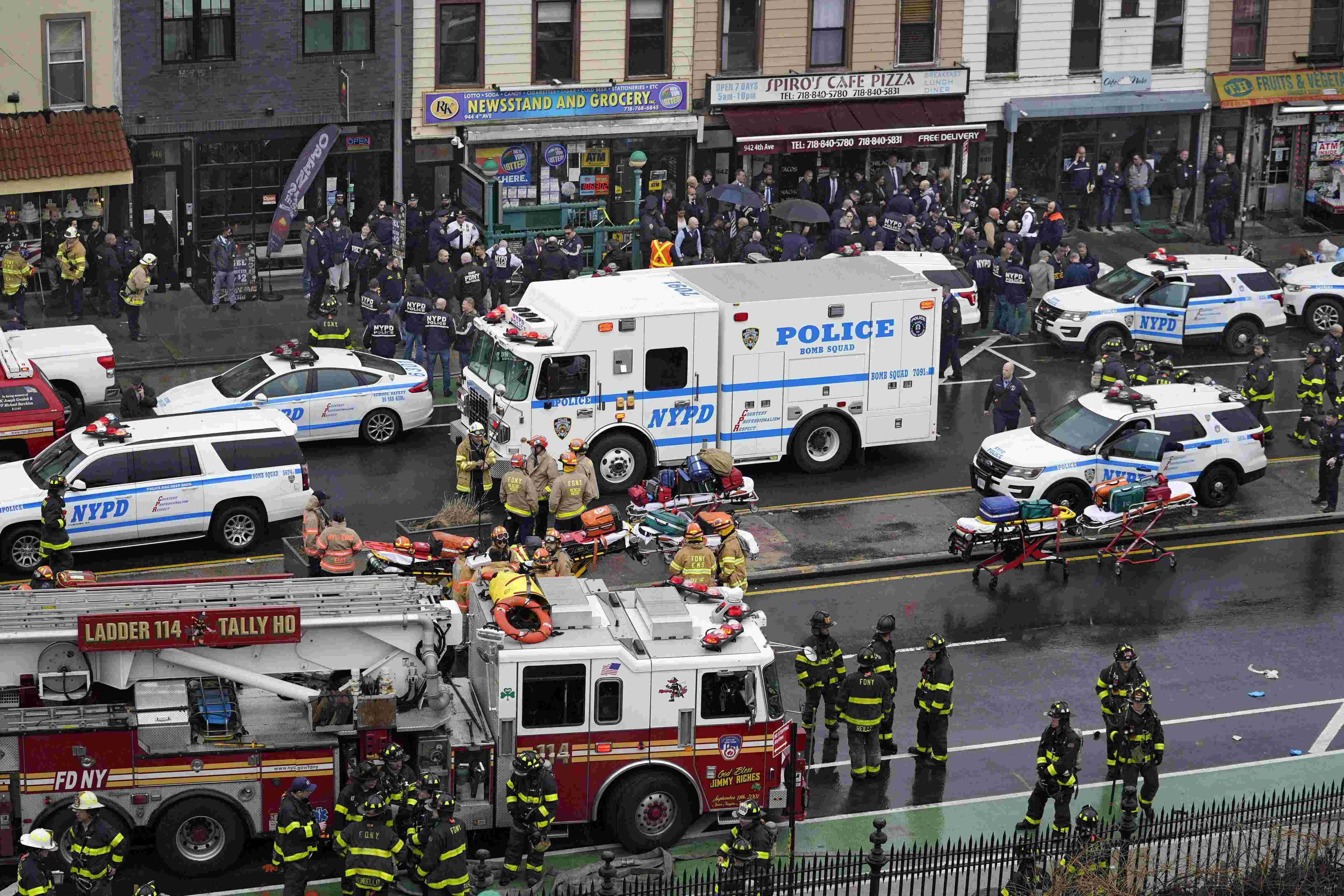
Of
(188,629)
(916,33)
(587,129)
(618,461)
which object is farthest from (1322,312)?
(188,629)

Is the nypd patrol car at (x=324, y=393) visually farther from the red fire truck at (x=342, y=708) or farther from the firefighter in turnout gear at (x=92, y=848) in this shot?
the firefighter in turnout gear at (x=92, y=848)

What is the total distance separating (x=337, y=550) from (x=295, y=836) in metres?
7.06

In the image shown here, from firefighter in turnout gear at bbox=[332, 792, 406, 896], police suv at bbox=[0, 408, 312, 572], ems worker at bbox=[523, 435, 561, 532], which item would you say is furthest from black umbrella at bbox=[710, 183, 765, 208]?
firefighter in turnout gear at bbox=[332, 792, 406, 896]

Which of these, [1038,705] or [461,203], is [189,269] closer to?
[461,203]

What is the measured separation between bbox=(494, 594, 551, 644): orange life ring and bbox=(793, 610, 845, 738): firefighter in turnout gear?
355cm

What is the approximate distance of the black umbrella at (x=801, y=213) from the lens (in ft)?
129

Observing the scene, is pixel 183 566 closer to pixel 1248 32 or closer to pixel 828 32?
pixel 828 32

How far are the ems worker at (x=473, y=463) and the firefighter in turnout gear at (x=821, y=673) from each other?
7.85 metres

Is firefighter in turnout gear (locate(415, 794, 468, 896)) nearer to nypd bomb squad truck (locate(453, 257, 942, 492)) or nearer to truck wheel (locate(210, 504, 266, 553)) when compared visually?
truck wheel (locate(210, 504, 266, 553))

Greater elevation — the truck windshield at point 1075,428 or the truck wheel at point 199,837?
the truck windshield at point 1075,428

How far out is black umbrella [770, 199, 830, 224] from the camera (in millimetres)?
39250

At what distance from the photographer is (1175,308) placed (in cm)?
3644

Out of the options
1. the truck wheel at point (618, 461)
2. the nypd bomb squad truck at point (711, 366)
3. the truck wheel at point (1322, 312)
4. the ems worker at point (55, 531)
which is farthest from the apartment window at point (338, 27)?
the truck wheel at point (1322, 312)

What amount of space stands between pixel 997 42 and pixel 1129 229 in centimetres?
517
